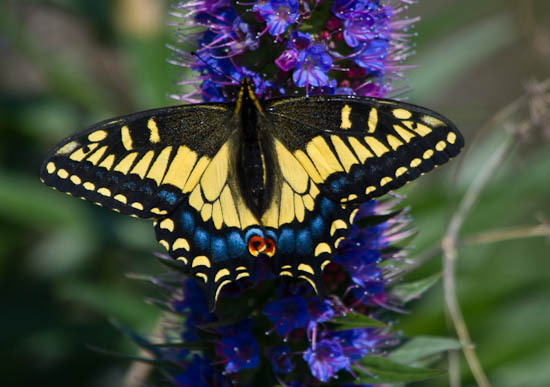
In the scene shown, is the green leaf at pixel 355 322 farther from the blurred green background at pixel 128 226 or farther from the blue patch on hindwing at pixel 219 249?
the blurred green background at pixel 128 226

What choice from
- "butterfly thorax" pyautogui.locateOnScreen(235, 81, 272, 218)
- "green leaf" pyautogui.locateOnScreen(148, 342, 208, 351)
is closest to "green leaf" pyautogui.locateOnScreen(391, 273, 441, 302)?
"butterfly thorax" pyautogui.locateOnScreen(235, 81, 272, 218)

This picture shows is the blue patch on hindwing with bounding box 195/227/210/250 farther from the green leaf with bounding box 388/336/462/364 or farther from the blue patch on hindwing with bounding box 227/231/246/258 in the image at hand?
the green leaf with bounding box 388/336/462/364

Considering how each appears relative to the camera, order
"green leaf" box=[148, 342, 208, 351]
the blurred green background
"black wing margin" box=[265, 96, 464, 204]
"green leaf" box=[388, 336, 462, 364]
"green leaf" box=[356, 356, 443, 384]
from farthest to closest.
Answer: the blurred green background → "green leaf" box=[388, 336, 462, 364] → "green leaf" box=[148, 342, 208, 351] → "green leaf" box=[356, 356, 443, 384] → "black wing margin" box=[265, 96, 464, 204]

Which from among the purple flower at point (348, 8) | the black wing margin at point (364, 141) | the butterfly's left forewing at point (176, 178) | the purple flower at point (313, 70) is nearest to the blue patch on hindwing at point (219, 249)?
the butterfly's left forewing at point (176, 178)

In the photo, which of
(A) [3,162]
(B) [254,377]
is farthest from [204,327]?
(A) [3,162]

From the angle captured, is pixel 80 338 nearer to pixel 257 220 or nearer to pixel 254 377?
pixel 254 377
